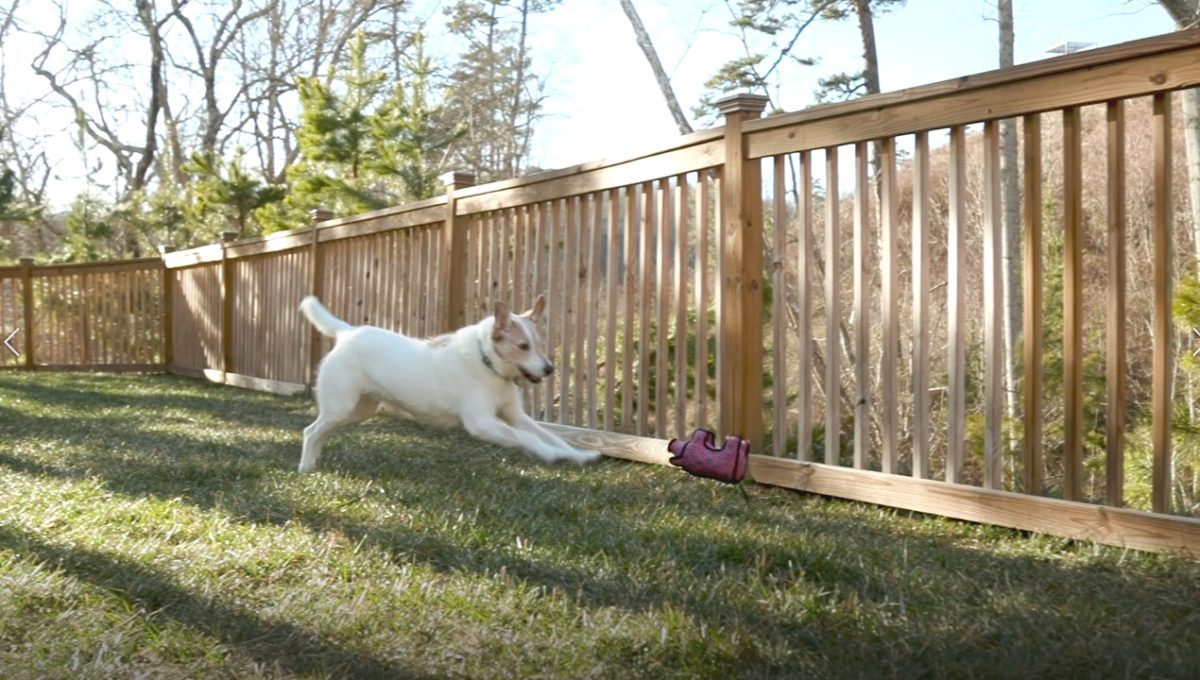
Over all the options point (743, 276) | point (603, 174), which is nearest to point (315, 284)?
point (603, 174)

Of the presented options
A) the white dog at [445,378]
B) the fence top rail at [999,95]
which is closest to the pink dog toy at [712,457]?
the white dog at [445,378]

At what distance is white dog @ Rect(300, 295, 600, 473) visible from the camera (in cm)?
524

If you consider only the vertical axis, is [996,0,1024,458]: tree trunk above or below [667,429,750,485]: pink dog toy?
above

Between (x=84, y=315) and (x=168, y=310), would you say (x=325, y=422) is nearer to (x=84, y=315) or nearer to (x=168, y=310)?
(x=168, y=310)

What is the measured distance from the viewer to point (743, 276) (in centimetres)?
504

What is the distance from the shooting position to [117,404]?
9.11 meters

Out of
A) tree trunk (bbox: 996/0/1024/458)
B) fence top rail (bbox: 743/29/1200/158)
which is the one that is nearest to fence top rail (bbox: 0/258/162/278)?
tree trunk (bbox: 996/0/1024/458)

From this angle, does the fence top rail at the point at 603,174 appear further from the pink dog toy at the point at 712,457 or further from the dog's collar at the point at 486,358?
the pink dog toy at the point at 712,457

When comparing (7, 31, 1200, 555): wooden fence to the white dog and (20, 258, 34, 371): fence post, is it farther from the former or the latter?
(20, 258, 34, 371): fence post

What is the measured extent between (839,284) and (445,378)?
189 centimetres

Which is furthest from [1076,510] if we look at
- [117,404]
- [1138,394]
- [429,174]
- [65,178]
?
[65,178]

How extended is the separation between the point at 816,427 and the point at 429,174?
27.6 ft

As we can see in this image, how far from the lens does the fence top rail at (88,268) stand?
1576 centimetres

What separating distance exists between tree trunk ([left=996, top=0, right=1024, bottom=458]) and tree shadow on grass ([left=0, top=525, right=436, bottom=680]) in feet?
24.7
